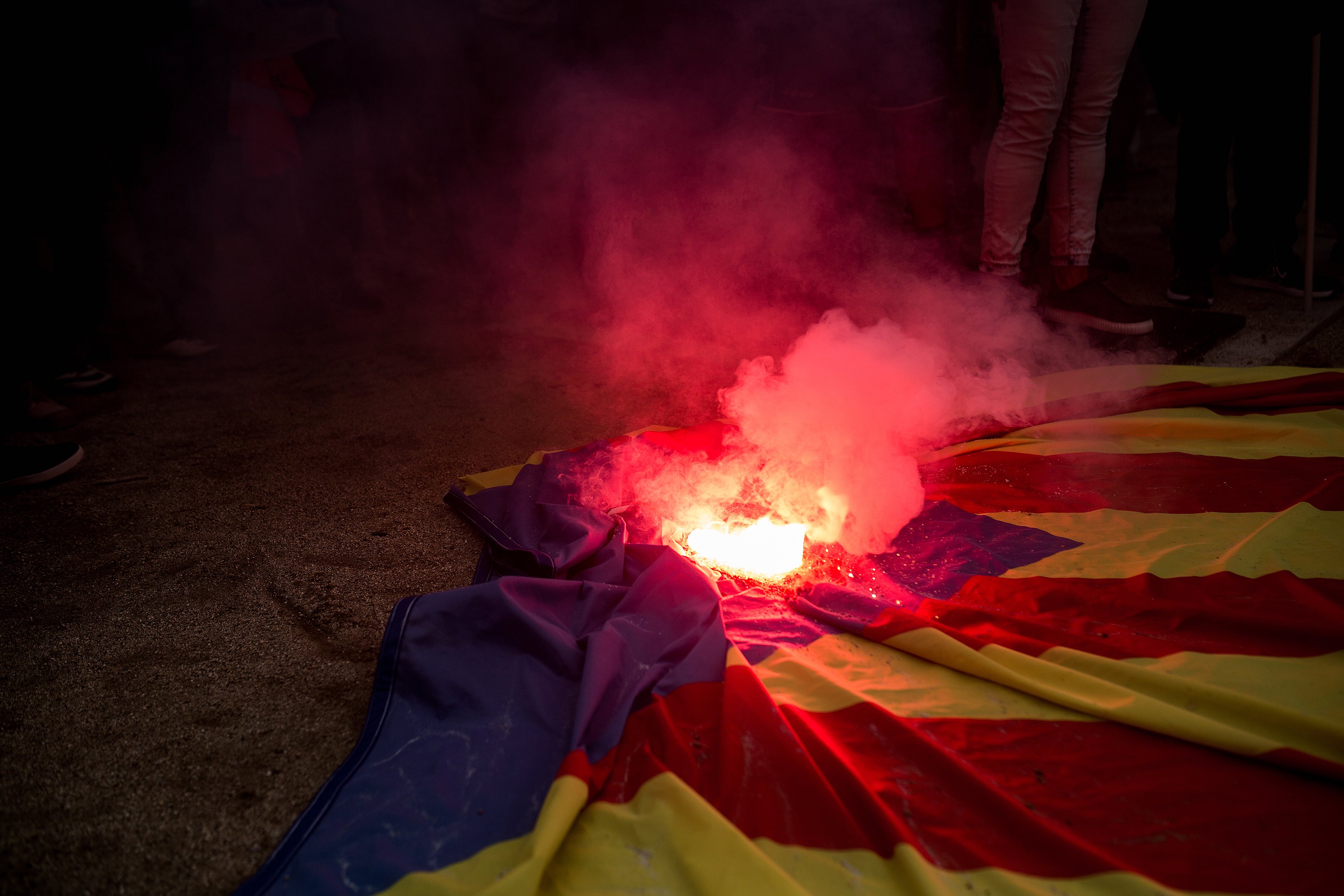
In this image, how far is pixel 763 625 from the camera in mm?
1481

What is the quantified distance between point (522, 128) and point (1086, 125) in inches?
111

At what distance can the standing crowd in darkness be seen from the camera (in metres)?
2.81

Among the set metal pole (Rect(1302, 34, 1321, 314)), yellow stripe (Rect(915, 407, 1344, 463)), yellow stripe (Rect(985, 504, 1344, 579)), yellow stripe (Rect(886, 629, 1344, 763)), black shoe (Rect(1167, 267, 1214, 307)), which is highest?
metal pole (Rect(1302, 34, 1321, 314))

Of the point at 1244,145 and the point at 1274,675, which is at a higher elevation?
the point at 1244,145

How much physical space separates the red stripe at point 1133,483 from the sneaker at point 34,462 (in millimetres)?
2583

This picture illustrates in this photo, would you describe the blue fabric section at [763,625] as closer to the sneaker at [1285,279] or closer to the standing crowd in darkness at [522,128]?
the standing crowd in darkness at [522,128]

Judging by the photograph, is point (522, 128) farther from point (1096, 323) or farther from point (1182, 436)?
point (1182, 436)

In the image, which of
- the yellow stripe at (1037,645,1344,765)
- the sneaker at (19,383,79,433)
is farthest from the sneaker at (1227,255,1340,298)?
the sneaker at (19,383,79,433)

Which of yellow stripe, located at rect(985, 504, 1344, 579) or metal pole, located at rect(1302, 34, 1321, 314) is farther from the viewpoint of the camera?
metal pole, located at rect(1302, 34, 1321, 314)

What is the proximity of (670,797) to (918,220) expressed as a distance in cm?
325

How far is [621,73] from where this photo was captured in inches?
152

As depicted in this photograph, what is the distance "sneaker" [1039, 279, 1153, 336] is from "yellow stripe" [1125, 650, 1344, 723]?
1872 millimetres

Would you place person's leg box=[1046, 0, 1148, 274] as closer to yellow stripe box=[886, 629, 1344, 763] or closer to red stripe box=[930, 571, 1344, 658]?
red stripe box=[930, 571, 1344, 658]

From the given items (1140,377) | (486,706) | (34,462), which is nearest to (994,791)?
(486,706)
